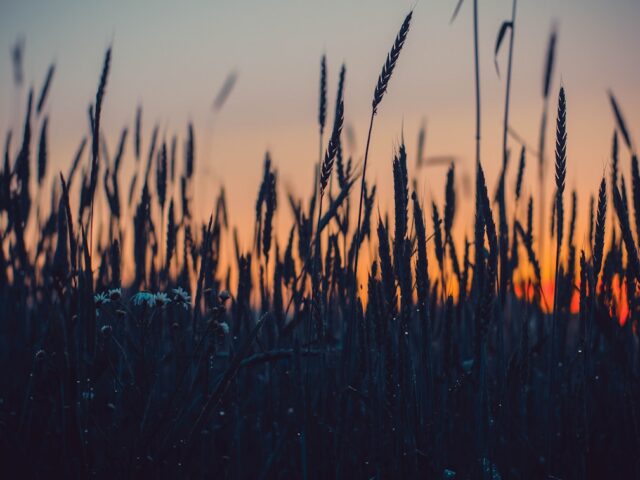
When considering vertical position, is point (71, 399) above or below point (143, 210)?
below

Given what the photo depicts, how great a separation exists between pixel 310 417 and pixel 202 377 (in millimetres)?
289

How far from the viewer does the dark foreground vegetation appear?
47.3 inches

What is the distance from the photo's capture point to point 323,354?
1356 mm

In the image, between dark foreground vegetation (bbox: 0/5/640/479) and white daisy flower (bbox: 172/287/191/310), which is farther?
white daisy flower (bbox: 172/287/191/310)

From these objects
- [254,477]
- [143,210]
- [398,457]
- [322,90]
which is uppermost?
[322,90]

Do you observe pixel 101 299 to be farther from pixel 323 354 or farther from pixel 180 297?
pixel 323 354

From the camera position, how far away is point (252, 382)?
2.03 meters

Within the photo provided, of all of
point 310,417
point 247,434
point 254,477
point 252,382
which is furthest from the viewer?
point 252,382

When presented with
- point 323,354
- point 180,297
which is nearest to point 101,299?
point 180,297

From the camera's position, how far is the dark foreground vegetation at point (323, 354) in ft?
3.94

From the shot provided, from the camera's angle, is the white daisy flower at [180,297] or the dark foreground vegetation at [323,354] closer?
the dark foreground vegetation at [323,354]

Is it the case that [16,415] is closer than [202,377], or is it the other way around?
[202,377]

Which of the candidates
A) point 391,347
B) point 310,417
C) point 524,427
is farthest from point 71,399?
point 524,427

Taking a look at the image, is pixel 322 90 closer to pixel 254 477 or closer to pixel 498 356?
pixel 498 356
